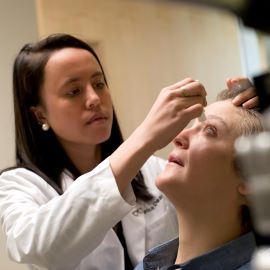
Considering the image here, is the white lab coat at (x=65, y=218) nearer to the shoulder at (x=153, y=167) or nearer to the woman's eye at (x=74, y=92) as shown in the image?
the woman's eye at (x=74, y=92)

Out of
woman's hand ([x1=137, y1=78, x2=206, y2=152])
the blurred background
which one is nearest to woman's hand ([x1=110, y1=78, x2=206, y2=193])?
woman's hand ([x1=137, y1=78, x2=206, y2=152])

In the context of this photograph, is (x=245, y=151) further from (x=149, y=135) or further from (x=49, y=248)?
(x=49, y=248)

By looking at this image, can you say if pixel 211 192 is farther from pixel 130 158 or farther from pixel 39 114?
pixel 39 114

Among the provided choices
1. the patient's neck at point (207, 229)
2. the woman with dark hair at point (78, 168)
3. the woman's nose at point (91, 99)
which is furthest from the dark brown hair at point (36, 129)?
the patient's neck at point (207, 229)

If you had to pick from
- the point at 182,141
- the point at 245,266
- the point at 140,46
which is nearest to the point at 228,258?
the point at 245,266

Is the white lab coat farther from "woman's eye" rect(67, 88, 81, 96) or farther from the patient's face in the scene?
"woman's eye" rect(67, 88, 81, 96)

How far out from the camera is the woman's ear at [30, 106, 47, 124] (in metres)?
1.17

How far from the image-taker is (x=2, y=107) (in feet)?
5.39

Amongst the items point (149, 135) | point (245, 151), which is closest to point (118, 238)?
point (149, 135)

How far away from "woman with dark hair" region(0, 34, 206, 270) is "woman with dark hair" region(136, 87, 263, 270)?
11cm

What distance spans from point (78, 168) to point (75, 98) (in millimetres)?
221

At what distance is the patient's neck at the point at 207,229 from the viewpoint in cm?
95

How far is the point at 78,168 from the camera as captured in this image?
1.21m

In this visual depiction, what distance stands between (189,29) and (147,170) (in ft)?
3.27
